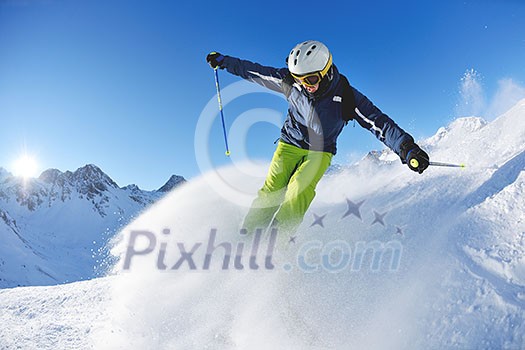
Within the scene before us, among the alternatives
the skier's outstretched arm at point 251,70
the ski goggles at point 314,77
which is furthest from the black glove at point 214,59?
the ski goggles at point 314,77

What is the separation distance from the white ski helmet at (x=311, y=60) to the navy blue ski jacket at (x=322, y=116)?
266mm

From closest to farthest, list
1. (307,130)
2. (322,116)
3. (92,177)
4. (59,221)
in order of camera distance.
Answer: (322,116), (307,130), (59,221), (92,177)

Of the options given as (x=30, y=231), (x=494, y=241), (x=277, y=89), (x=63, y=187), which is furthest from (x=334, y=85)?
(x=63, y=187)

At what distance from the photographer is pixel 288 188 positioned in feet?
15.0

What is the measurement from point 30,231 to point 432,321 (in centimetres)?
13525

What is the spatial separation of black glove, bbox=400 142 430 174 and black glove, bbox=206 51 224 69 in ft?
10.5

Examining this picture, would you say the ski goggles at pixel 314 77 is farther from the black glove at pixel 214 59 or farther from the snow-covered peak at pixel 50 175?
the snow-covered peak at pixel 50 175

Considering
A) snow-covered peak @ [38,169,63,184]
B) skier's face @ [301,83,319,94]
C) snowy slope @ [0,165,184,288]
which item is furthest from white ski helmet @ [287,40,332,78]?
snow-covered peak @ [38,169,63,184]

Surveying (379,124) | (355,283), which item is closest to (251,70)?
(379,124)

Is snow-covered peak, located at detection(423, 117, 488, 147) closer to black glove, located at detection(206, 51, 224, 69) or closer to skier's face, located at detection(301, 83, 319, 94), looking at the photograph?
skier's face, located at detection(301, 83, 319, 94)

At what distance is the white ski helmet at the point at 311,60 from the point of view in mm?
4180

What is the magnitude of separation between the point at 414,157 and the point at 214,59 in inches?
137

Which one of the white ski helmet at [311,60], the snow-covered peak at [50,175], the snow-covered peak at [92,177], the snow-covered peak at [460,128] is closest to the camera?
the white ski helmet at [311,60]

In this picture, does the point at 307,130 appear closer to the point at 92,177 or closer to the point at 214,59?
the point at 214,59
